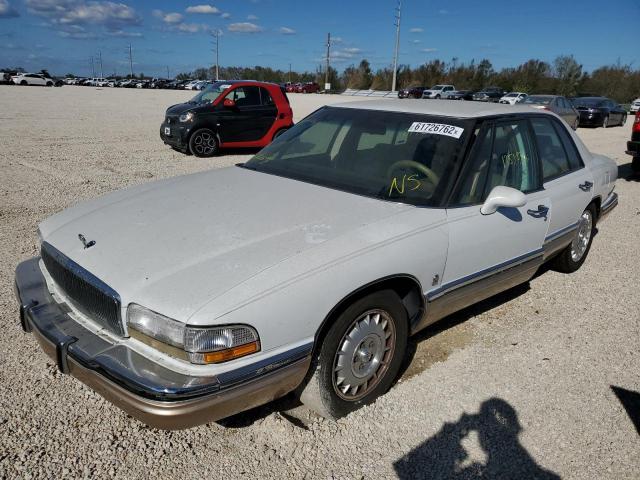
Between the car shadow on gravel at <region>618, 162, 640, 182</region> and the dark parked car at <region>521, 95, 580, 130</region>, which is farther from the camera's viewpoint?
the dark parked car at <region>521, 95, 580, 130</region>

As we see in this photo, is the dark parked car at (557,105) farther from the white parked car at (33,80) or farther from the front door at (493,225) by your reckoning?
the white parked car at (33,80)

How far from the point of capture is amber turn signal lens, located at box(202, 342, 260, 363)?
82.5 inches

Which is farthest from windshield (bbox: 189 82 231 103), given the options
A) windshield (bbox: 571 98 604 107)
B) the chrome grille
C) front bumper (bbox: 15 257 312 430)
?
windshield (bbox: 571 98 604 107)

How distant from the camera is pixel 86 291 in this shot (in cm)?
244

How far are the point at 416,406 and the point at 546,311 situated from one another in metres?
1.95

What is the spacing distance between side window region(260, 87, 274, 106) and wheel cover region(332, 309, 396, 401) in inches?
386

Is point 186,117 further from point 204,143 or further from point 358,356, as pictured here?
point 358,356

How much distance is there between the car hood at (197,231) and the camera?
2.22 m

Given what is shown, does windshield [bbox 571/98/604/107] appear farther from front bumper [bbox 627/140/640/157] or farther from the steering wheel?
the steering wheel

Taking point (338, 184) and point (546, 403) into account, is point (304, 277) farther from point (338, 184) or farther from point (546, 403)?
point (546, 403)

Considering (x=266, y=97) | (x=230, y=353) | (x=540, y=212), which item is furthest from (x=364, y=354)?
(x=266, y=97)

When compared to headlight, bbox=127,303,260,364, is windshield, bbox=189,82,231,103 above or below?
above

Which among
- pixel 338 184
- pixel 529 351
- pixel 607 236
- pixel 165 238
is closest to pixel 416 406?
pixel 529 351

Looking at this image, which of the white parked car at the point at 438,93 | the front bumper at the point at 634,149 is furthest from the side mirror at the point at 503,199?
the white parked car at the point at 438,93
